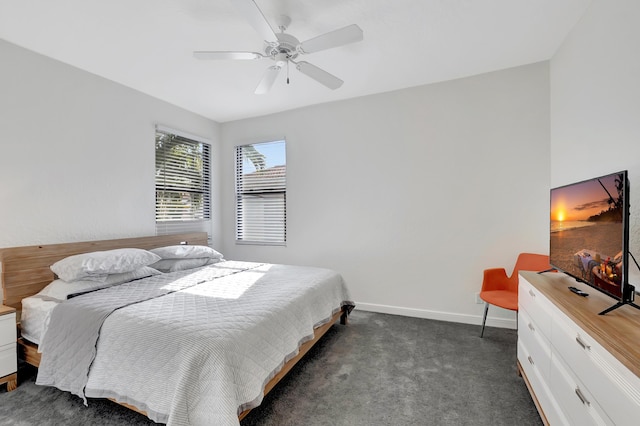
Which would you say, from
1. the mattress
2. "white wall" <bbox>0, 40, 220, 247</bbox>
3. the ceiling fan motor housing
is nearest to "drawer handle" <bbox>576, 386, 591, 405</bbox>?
the ceiling fan motor housing

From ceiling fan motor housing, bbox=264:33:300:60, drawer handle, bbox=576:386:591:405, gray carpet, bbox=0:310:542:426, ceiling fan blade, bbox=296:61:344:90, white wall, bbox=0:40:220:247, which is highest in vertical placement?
ceiling fan motor housing, bbox=264:33:300:60

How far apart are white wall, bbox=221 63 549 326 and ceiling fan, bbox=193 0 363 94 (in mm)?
1332

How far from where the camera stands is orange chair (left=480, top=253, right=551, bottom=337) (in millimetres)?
2670

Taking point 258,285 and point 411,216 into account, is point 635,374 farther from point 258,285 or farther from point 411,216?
point 411,216

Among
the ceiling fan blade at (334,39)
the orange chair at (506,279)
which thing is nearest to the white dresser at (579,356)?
the orange chair at (506,279)

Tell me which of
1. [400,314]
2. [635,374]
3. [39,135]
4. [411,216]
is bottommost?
[400,314]

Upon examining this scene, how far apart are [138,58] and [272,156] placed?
1972mm

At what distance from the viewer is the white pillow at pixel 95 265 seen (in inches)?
90.0

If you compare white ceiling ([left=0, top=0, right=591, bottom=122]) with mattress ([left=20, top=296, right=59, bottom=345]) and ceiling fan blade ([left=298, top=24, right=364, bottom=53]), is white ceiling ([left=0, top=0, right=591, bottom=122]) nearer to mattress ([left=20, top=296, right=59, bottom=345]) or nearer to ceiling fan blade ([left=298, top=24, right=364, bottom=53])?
ceiling fan blade ([left=298, top=24, right=364, bottom=53])

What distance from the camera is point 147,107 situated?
3428mm

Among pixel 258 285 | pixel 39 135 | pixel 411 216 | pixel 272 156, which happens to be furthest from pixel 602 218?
pixel 39 135

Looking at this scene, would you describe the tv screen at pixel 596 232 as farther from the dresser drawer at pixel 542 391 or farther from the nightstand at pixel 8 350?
the nightstand at pixel 8 350

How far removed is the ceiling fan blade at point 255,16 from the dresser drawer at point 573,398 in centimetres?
237

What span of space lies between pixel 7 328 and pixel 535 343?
361cm
